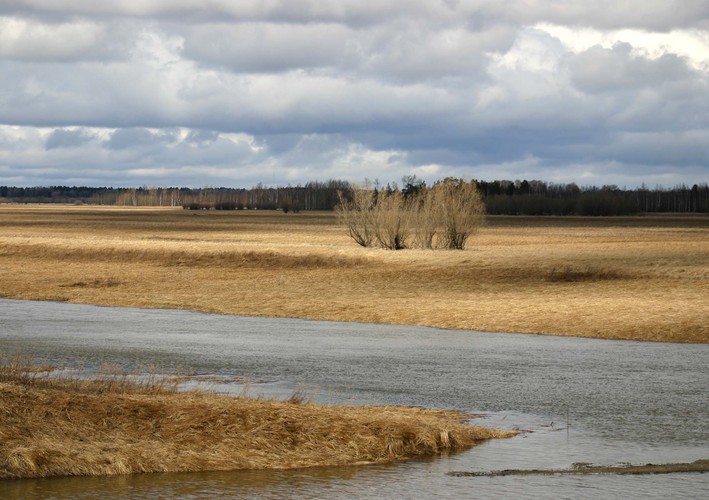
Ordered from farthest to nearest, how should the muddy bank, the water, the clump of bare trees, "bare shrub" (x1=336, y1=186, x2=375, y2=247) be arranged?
"bare shrub" (x1=336, y1=186, x2=375, y2=247), the clump of bare trees, the muddy bank, the water

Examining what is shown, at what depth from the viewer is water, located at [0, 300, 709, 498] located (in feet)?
48.9

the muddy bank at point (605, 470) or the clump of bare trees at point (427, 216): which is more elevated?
the clump of bare trees at point (427, 216)

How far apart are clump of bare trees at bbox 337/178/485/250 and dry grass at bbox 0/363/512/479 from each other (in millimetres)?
50803

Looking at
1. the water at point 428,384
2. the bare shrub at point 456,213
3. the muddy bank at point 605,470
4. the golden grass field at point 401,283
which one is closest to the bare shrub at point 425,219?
the bare shrub at point 456,213

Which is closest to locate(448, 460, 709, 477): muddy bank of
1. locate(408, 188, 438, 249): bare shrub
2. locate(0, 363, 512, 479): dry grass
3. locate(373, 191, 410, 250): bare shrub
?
locate(0, 363, 512, 479): dry grass

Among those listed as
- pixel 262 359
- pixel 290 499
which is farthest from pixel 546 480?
pixel 262 359

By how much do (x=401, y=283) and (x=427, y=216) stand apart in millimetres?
18987

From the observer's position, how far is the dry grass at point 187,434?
51.5 feet

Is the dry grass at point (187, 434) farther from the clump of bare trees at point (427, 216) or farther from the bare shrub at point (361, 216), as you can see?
the bare shrub at point (361, 216)

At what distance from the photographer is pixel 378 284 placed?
165ft

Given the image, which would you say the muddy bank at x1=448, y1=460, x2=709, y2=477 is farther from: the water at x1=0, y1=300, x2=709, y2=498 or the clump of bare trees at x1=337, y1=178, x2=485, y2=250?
the clump of bare trees at x1=337, y1=178, x2=485, y2=250

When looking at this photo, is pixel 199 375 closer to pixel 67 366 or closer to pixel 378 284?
pixel 67 366

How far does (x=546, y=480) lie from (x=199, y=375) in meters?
11.6

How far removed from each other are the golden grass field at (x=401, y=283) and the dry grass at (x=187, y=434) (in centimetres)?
1901
